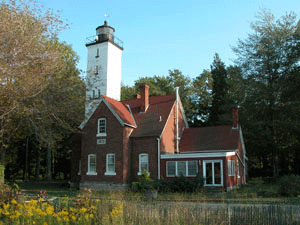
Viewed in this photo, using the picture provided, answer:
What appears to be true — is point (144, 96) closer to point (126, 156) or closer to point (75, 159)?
point (126, 156)

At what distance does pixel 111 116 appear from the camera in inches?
1116

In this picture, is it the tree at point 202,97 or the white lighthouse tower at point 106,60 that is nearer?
the white lighthouse tower at point 106,60

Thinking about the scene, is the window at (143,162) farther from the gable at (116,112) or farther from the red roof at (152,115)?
the gable at (116,112)

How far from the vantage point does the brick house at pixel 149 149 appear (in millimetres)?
25953

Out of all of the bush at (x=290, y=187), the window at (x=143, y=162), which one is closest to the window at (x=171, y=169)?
the window at (x=143, y=162)

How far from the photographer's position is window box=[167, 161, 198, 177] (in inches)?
1024

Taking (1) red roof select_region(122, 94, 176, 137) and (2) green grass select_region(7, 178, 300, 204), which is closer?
(2) green grass select_region(7, 178, 300, 204)

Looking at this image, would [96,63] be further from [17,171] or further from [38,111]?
[17,171]

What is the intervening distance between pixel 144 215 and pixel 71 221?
6.40 ft

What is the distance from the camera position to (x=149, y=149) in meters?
27.4

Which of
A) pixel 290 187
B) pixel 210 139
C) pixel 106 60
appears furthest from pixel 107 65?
pixel 290 187

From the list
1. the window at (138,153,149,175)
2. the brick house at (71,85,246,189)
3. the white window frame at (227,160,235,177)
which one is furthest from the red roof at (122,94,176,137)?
the white window frame at (227,160,235,177)

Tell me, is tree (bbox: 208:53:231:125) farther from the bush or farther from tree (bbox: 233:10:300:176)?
the bush

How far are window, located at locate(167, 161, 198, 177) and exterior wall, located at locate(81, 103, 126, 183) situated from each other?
397 cm
